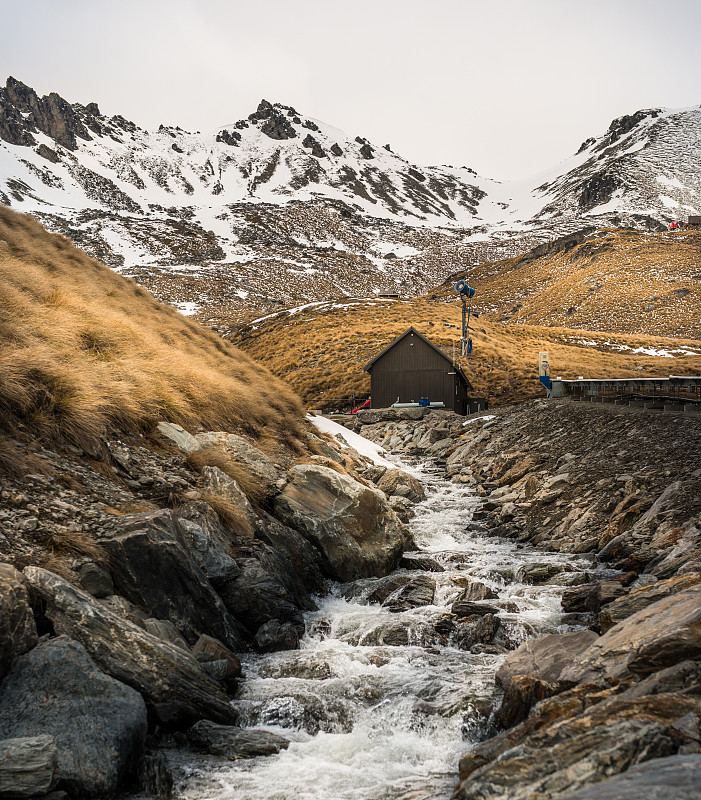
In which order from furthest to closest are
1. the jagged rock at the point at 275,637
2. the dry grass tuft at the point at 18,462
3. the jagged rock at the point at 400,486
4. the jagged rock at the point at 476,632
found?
the jagged rock at the point at 400,486
the jagged rock at the point at 476,632
the jagged rock at the point at 275,637
the dry grass tuft at the point at 18,462

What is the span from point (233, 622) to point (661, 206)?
22459cm

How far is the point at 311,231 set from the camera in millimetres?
187500

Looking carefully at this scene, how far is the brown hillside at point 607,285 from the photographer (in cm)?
9194

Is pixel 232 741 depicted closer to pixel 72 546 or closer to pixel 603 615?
pixel 72 546

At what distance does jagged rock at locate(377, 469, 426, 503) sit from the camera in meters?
18.8

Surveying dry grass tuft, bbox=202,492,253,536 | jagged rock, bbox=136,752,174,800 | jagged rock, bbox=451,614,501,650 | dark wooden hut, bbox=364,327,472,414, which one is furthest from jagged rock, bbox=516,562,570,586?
dark wooden hut, bbox=364,327,472,414

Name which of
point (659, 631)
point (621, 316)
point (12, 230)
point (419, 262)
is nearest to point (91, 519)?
point (659, 631)

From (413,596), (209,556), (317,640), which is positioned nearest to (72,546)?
(209,556)

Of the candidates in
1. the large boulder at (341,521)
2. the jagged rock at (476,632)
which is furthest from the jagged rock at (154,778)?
the large boulder at (341,521)

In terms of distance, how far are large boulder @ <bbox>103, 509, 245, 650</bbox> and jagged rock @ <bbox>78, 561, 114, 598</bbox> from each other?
22 centimetres

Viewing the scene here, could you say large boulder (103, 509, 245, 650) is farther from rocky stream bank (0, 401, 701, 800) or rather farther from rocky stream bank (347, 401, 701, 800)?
rocky stream bank (347, 401, 701, 800)

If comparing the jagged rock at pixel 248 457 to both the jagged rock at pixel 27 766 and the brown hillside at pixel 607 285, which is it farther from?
the brown hillside at pixel 607 285

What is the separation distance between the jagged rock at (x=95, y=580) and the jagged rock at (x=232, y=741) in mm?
1874

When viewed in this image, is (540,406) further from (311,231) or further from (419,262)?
(311,231)
